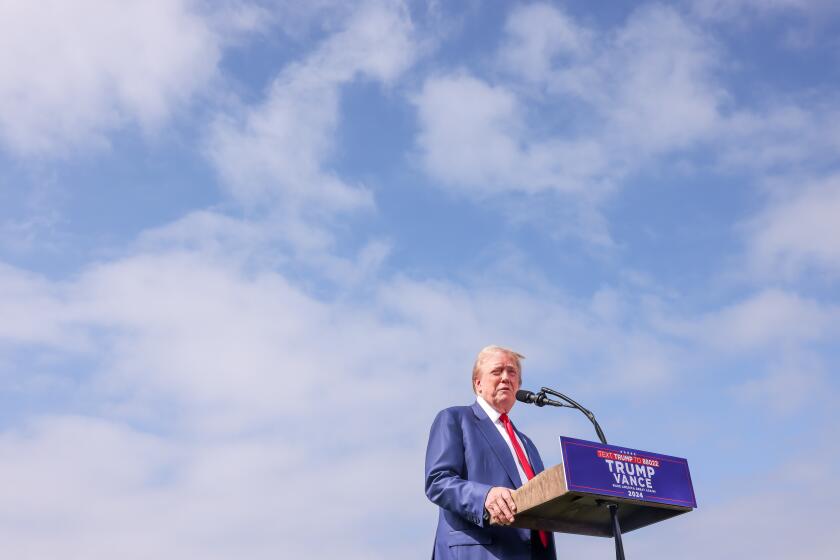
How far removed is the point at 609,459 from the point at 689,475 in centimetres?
57

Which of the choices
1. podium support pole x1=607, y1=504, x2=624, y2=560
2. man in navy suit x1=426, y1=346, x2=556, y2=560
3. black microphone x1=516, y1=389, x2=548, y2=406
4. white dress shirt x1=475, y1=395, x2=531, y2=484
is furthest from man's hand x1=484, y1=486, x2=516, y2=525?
black microphone x1=516, y1=389, x2=548, y2=406

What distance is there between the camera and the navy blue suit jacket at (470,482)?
183 inches

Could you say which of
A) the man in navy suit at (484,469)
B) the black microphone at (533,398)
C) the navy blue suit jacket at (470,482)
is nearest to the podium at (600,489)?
the man in navy suit at (484,469)

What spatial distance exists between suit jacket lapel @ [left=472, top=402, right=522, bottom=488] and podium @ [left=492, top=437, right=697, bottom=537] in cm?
74

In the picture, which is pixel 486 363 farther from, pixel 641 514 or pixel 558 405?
pixel 641 514

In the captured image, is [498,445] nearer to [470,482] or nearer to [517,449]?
[517,449]

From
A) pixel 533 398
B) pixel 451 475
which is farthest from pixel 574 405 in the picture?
pixel 451 475

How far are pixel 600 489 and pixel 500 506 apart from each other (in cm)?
62

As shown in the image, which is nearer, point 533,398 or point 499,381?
point 499,381

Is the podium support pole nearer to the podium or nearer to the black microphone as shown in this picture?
the podium

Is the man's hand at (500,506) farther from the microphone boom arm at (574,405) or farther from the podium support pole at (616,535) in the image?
the microphone boom arm at (574,405)

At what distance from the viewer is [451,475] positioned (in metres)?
4.93

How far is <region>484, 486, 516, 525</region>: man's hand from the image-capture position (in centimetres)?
425

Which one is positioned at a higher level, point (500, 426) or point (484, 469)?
point (500, 426)
